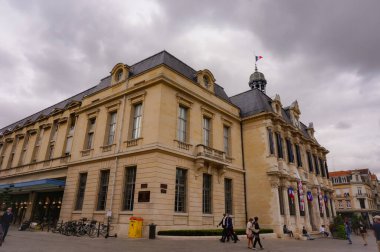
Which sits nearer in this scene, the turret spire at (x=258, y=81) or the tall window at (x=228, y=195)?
the tall window at (x=228, y=195)

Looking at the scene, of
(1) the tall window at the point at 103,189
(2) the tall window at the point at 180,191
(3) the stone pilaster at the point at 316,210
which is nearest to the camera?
(2) the tall window at the point at 180,191

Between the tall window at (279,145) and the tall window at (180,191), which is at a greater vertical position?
the tall window at (279,145)

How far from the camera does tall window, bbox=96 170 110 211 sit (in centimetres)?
2034

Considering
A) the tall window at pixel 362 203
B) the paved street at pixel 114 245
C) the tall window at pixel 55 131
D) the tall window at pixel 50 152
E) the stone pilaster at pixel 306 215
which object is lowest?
the paved street at pixel 114 245

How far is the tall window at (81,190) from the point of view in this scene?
22141 millimetres

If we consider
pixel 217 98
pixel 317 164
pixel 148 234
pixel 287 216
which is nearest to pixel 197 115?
pixel 217 98

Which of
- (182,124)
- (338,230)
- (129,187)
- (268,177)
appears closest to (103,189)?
(129,187)

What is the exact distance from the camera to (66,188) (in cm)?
2345

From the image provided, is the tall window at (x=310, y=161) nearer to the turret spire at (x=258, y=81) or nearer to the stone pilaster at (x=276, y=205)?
the turret spire at (x=258, y=81)

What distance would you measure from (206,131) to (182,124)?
3269 mm

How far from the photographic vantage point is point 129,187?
19.3m

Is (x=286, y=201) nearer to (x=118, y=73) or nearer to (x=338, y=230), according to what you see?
(x=338, y=230)

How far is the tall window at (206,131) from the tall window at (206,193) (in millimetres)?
3089

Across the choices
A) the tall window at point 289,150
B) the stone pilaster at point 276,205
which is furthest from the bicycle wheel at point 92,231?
the tall window at point 289,150
